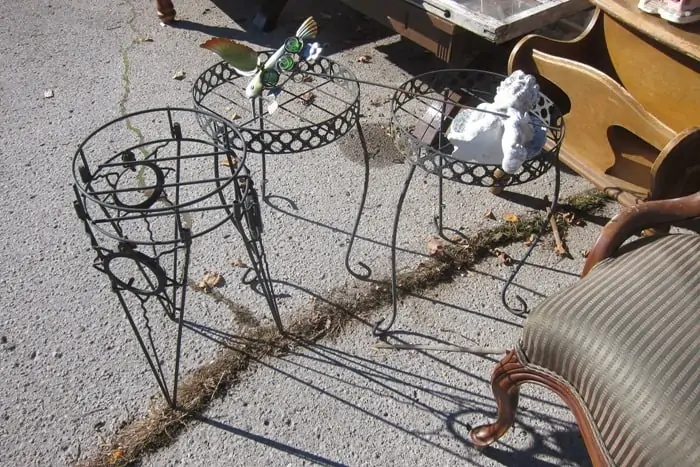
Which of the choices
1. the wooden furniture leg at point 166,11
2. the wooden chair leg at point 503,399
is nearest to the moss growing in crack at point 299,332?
the wooden chair leg at point 503,399

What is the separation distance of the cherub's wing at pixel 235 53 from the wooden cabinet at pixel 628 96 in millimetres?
1198

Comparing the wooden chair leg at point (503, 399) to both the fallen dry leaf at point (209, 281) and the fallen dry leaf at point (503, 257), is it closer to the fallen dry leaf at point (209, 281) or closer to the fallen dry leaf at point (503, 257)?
the fallen dry leaf at point (503, 257)

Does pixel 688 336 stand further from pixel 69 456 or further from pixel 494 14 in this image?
pixel 494 14

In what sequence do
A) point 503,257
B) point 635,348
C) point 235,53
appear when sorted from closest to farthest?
point 635,348
point 235,53
point 503,257

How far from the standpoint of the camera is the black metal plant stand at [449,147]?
1784 mm

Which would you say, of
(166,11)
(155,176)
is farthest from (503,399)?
(166,11)

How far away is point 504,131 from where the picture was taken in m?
1.75

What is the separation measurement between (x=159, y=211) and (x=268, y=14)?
304 cm

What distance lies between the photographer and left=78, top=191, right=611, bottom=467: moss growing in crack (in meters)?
1.97

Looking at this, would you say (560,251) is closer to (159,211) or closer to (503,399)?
(503,399)

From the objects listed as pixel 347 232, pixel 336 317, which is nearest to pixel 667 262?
pixel 336 317

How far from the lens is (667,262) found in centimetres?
155

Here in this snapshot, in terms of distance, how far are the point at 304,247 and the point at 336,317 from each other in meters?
0.44

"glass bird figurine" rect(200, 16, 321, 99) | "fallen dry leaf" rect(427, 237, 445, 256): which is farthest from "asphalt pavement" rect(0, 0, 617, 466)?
"glass bird figurine" rect(200, 16, 321, 99)
